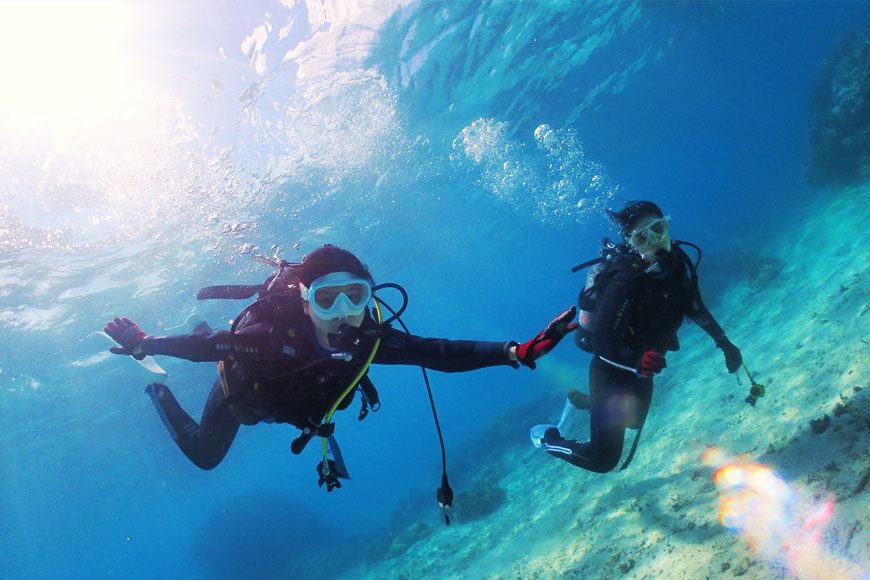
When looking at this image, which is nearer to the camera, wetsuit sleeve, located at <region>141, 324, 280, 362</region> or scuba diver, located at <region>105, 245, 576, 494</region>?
scuba diver, located at <region>105, 245, 576, 494</region>

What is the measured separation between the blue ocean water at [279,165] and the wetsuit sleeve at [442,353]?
4535 mm

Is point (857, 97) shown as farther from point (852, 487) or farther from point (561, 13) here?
point (852, 487)

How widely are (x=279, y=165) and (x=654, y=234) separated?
43.7ft

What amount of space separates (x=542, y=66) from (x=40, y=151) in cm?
1855

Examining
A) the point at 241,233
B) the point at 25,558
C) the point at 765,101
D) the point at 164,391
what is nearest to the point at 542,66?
the point at 241,233

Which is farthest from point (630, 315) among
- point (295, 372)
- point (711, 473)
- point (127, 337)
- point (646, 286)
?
point (127, 337)

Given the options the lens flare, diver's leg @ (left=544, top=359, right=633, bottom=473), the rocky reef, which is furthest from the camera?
the rocky reef

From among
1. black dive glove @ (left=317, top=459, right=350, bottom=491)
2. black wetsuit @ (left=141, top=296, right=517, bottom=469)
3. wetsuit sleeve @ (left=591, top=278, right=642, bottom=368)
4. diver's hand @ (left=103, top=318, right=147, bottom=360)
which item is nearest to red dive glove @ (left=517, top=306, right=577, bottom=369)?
black wetsuit @ (left=141, top=296, right=517, bottom=469)

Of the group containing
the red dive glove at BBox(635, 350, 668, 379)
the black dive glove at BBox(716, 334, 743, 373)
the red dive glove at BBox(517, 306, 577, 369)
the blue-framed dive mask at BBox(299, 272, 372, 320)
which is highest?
the blue-framed dive mask at BBox(299, 272, 372, 320)

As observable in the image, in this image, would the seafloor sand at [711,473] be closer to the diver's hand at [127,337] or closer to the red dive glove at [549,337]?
the red dive glove at [549,337]

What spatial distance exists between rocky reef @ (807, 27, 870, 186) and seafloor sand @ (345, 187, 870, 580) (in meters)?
8.10

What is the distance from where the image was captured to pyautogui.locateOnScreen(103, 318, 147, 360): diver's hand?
4.53 metres

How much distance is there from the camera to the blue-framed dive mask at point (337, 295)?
145 inches

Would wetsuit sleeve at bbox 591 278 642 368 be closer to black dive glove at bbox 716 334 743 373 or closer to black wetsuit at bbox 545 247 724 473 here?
black wetsuit at bbox 545 247 724 473
